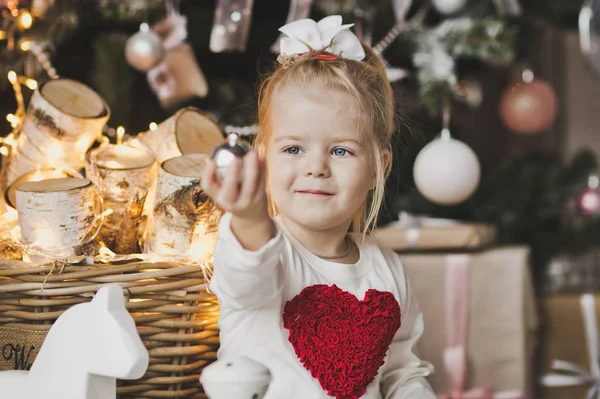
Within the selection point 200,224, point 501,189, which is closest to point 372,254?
point 200,224

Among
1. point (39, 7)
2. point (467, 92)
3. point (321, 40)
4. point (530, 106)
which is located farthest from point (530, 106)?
point (39, 7)

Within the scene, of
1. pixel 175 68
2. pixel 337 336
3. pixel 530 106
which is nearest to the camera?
pixel 337 336

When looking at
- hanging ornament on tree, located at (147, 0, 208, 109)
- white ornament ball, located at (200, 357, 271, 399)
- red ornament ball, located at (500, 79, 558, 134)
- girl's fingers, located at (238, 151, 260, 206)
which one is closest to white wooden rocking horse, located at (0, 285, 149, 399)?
white ornament ball, located at (200, 357, 271, 399)

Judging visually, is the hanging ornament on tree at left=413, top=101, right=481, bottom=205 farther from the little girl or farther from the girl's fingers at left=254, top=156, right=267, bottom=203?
the girl's fingers at left=254, top=156, right=267, bottom=203

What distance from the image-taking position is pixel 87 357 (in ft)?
2.30

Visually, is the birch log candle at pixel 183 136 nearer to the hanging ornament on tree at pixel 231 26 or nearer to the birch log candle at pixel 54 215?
the birch log candle at pixel 54 215

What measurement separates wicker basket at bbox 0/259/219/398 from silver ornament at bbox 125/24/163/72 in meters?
0.53

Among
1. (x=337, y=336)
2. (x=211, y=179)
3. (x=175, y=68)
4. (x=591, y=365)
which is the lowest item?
(x=591, y=365)

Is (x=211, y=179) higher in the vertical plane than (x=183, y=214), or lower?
higher

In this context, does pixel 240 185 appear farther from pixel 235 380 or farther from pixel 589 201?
pixel 589 201

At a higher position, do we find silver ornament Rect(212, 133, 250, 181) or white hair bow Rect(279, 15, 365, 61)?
white hair bow Rect(279, 15, 365, 61)

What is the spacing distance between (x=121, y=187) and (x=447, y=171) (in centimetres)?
56

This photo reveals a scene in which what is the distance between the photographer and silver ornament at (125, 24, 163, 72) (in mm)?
1304

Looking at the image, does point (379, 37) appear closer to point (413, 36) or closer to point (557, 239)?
point (413, 36)
